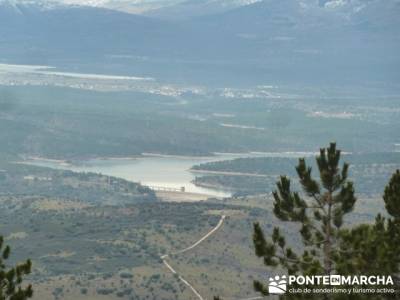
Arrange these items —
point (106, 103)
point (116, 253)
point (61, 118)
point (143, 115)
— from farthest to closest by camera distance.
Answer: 1. point (106, 103)
2. point (143, 115)
3. point (61, 118)
4. point (116, 253)

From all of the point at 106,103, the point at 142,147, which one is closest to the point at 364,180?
the point at 142,147

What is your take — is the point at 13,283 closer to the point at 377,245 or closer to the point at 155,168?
the point at 377,245

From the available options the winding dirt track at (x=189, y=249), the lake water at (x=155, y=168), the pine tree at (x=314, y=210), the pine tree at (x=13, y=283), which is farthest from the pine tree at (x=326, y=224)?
the lake water at (x=155, y=168)

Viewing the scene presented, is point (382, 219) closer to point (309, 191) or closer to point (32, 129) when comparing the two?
point (309, 191)

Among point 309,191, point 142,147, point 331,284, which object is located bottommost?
point 331,284

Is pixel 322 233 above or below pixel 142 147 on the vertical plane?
below

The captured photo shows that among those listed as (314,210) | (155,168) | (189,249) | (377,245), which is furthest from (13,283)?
(155,168)
